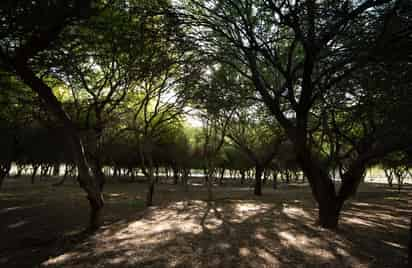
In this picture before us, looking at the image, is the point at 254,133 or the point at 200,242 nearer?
the point at 200,242

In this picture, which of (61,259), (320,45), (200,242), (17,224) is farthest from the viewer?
(17,224)

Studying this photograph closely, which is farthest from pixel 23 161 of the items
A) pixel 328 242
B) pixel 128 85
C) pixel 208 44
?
pixel 328 242

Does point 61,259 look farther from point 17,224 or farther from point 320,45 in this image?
point 320,45

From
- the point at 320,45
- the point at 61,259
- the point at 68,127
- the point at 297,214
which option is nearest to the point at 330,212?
the point at 297,214

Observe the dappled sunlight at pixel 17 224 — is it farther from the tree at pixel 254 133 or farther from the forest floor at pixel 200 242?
the tree at pixel 254 133

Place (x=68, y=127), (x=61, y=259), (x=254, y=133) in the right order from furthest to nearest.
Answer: (x=254, y=133)
(x=68, y=127)
(x=61, y=259)

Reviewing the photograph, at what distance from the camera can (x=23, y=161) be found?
3681 cm

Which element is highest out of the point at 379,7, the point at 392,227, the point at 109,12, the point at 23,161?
the point at 109,12

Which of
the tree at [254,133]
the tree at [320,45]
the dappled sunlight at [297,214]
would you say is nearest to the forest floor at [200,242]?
the dappled sunlight at [297,214]

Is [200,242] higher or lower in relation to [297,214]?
higher

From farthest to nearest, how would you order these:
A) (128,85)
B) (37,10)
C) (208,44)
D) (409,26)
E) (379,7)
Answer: (128,85)
(208,44)
(379,7)
(409,26)
(37,10)

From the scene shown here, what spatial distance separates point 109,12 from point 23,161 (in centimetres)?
3756

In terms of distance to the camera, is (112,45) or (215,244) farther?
(112,45)

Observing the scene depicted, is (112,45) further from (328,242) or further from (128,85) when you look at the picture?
(328,242)
